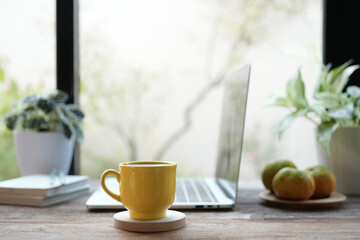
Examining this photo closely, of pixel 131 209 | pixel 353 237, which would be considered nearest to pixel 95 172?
pixel 131 209

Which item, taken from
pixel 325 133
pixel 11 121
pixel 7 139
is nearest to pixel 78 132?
pixel 11 121

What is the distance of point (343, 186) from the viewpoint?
47.9 inches

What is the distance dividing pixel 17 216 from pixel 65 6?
0.99m

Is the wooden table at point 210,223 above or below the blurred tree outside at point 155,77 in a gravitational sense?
below

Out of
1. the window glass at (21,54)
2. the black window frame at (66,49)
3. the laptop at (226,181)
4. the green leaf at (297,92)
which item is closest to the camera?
the laptop at (226,181)

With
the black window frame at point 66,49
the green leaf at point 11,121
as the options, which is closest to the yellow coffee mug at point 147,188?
the green leaf at point 11,121

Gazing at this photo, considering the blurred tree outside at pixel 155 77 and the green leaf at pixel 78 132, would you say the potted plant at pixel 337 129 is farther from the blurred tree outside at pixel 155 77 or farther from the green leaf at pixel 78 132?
the blurred tree outside at pixel 155 77

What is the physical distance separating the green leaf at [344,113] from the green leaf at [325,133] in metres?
0.04

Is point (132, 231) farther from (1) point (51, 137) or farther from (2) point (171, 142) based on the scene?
(2) point (171, 142)

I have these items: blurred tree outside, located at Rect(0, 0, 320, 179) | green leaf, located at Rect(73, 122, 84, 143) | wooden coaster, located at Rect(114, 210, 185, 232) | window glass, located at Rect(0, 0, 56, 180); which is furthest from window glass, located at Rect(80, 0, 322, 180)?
wooden coaster, located at Rect(114, 210, 185, 232)

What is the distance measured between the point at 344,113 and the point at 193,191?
0.49 m

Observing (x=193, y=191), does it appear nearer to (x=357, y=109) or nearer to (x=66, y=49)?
(x=357, y=109)

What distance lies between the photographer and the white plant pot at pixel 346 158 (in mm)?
1195

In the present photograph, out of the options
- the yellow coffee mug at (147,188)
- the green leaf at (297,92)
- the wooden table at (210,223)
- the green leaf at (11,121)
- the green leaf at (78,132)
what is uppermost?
the green leaf at (297,92)
